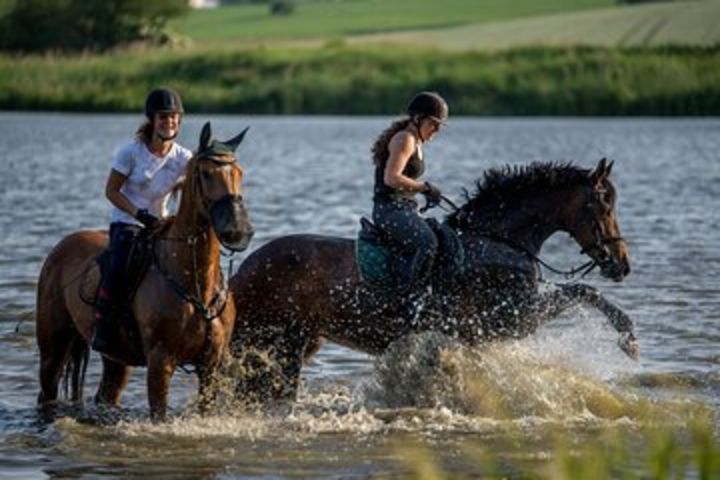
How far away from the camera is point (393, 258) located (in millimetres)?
13477

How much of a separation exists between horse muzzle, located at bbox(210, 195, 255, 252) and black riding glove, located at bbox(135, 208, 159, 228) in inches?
36.6

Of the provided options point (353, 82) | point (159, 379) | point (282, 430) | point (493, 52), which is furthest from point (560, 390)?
point (493, 52)

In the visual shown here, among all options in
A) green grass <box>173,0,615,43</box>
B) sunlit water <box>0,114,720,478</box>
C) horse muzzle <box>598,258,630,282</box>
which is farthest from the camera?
green grass <box>173,0,615,43</box>

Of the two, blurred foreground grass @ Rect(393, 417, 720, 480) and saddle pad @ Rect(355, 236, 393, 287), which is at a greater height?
saddle pad @ Rect(355, 236, 393, 287)

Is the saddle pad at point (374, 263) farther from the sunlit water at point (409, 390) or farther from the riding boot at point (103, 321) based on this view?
the riding boot at point (103, 321)

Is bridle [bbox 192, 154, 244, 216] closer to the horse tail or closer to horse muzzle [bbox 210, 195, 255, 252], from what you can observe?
horse muzzle [bbox 210, 195, 255, 252]

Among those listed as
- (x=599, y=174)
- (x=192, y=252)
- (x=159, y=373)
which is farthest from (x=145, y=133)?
(x=599, y=174)

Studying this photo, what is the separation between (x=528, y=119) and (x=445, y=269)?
2188 inches

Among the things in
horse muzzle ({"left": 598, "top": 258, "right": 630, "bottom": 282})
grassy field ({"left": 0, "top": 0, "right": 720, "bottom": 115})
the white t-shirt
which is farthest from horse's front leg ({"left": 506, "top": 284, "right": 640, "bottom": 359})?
grassy field ({"left": 0, "top": 0, "right": 720, "bottom": 115})

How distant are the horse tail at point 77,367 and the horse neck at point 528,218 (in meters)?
3.09

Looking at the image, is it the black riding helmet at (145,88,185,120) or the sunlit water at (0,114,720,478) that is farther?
the black riding helmet at (145,88,185,120)

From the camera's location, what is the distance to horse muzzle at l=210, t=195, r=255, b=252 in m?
11.2

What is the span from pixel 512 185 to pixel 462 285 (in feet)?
3.05

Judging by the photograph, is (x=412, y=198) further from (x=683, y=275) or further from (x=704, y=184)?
(x=704, y=184)
